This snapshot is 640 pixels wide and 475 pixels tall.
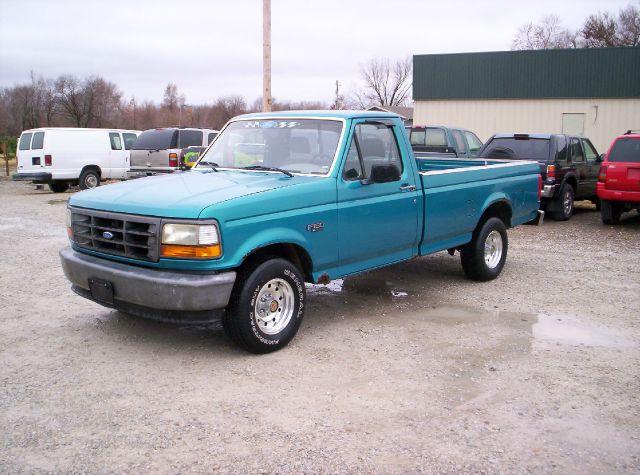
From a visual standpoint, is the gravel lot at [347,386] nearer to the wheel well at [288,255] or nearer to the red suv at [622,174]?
the wheel well at [288,255]

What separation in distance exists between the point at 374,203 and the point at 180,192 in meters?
1.84

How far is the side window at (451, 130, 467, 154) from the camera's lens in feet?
50.5

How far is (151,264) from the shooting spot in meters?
4.68

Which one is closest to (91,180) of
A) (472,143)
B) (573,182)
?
(472,143)

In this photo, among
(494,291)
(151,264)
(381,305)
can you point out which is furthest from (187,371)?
(494,291)

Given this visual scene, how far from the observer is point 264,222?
4.81 m

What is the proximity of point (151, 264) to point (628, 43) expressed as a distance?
182ft

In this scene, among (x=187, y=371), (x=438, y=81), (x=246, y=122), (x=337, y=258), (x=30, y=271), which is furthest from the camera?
(x=438, y=81)

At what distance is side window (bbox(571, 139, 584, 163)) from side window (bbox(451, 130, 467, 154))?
286cm

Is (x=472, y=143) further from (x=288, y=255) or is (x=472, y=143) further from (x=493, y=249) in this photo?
(x=288, y=255)

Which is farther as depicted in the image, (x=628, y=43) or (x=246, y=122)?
(x=628, y=43)

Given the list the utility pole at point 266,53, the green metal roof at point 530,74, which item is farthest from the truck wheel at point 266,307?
the green metal roof at point 530,74

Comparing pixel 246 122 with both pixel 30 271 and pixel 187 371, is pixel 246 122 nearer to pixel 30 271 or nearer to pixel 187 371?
pixel 187 371

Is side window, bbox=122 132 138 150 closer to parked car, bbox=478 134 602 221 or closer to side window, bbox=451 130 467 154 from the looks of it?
side window, bbox=451 130 467 154
